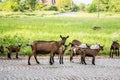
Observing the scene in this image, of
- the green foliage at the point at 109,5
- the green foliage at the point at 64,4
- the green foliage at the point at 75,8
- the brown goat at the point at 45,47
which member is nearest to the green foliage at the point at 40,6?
the green foliage at the point at 64,4

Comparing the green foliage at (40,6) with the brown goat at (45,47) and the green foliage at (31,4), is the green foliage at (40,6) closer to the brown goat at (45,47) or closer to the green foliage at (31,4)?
the green foliage at (31,4)

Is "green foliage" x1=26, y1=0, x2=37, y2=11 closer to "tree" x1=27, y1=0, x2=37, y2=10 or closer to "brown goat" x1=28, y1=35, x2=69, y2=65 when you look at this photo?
"tree" x1=27, y1=0, x2=37, y2=10

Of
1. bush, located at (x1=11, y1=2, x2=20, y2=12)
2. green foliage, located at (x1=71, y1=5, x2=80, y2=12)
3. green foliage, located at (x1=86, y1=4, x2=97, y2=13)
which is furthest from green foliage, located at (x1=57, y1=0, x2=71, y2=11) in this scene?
bush, located at (x1=11, y1=2, x2=20, y2=12)

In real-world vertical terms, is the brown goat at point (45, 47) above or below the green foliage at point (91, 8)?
below

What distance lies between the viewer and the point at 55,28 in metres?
16.3

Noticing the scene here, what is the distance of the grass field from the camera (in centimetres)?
A: 1598

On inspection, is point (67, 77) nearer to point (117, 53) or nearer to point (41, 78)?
point (41, 78)

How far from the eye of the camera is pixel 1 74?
8938 mm

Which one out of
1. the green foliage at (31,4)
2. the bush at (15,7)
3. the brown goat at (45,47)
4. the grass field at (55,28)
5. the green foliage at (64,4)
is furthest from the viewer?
the green foliage at (64,4)

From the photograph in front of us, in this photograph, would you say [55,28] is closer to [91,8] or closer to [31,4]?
[31,4]

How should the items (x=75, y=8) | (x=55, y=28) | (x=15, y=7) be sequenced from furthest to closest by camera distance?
(x=75, y=8), (x=15, y=7), (x=55, y=28)

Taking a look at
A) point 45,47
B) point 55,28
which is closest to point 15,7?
point 55,28

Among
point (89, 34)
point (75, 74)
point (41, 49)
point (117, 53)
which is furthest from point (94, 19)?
point (75, 74)

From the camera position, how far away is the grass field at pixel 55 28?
629 inches
